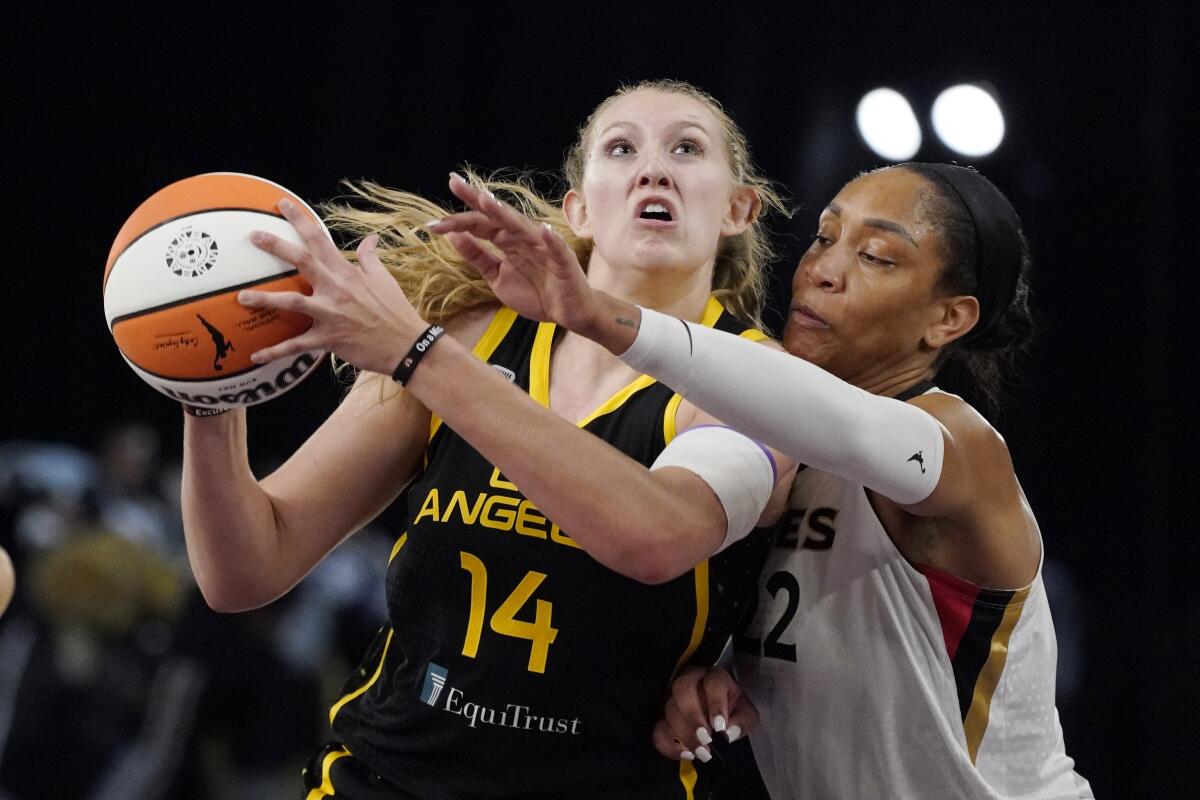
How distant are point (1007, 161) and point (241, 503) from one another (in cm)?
453

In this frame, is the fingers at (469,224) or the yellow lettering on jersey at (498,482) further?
the yellow lettering on jersey at (498,482)

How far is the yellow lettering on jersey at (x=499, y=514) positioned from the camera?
7.33ft

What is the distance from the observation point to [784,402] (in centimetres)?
198

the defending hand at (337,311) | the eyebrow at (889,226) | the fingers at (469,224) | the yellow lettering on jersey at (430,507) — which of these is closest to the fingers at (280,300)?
the defending hand at (337,311)

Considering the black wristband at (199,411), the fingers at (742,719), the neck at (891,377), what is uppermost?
the neck at (891,377)

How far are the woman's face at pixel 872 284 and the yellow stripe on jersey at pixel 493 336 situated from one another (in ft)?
1.80

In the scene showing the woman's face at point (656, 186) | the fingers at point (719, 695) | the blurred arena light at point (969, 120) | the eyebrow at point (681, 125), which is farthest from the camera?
the blurred arena light at point (969, 120)

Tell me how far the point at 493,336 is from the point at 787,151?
12.5 feet

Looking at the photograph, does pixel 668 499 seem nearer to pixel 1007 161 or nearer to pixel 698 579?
pixel 698 579

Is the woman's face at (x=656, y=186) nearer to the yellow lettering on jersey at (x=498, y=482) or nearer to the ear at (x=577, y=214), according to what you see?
the ear at (x=577, y=214)

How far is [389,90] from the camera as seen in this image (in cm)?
606

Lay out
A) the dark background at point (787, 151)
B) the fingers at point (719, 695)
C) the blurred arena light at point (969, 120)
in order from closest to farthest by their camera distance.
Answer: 1. the fingers at point (719, 695)
2. the dark background at point (787, 151)
3. the blurred arena light at point (969, 120)

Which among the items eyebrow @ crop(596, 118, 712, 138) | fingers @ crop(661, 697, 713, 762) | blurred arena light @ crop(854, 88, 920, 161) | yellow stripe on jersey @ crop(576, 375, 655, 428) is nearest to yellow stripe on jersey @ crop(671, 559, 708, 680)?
fingers @ crop(661, 697, 713, 762)

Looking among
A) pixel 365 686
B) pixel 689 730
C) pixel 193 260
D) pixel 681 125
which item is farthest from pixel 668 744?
pixel 681 125
